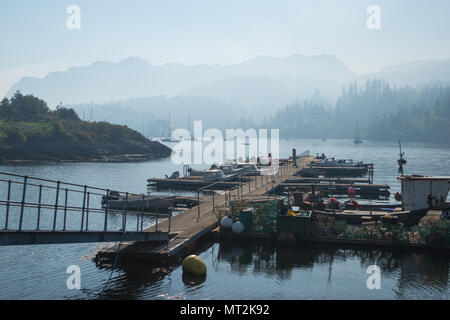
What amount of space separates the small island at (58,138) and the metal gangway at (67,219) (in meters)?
65.3

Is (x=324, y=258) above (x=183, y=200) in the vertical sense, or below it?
below

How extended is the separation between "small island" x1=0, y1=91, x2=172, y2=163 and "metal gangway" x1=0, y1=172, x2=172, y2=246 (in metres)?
65.3

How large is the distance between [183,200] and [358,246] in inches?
836

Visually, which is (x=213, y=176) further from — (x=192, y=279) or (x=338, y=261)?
(x=192, y=279)

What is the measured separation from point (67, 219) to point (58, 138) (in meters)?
112

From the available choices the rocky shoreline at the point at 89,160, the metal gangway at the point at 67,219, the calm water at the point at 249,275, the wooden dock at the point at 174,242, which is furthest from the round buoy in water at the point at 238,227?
the rocky shoreline at the point at 89,160

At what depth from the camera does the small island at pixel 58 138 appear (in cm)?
12781

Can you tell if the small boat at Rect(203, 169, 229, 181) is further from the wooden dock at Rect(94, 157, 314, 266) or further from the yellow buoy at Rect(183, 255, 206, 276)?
the yellow buoy at Rect(183, 255, 206, 276)

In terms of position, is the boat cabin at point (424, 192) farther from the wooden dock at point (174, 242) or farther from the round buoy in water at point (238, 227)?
the wooden dock at point (174, 242)

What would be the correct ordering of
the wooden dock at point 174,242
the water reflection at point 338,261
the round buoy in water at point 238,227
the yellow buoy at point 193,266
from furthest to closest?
the round buoy in water at point 238,227, the wooden dock at point 174,242, the water reflection at point 338,261, the yellow buoy at point 193,266
